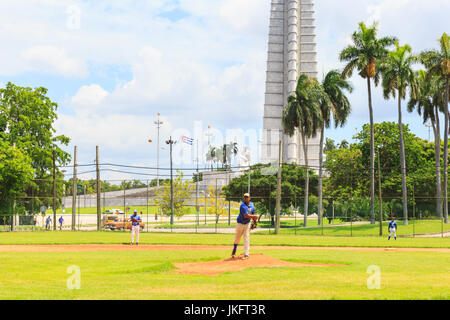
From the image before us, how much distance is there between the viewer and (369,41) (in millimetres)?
58281

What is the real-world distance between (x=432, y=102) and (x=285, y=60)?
267 feet

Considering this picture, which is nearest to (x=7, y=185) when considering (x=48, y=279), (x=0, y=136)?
(x=0, y=136)

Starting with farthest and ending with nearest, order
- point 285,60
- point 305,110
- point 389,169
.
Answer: point 285,60 < point 389,169 < point 305,110

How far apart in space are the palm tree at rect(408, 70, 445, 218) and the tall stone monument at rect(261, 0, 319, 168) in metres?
72.8

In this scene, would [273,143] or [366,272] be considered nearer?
[366,272]

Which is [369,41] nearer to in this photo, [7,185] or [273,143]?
[7,185]

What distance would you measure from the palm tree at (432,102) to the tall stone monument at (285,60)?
72.8 m

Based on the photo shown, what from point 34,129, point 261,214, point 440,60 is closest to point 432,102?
point 440,60

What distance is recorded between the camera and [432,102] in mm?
65875

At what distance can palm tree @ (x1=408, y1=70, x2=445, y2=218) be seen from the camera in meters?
60.2

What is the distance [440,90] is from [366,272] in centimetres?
5381

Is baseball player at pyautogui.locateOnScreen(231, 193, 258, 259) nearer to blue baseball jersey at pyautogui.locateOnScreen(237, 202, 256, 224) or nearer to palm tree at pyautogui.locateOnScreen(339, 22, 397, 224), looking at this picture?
blue baseball jersey at pyautogui.locateOnScreen(237, 202, 256, 224)

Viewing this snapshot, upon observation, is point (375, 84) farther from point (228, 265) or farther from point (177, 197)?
point (228, 265)

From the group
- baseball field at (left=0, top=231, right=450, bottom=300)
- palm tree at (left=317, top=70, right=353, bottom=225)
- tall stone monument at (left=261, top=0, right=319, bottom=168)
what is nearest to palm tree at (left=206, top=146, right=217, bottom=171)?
tall stone monument at (left=261, top=0, right=319, bottom=168)
